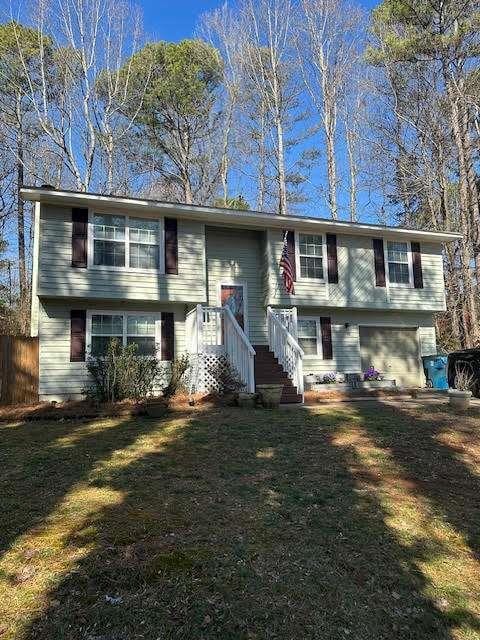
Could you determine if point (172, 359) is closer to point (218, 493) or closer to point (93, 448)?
point (93, 448)

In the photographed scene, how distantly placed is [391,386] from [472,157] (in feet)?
44.4

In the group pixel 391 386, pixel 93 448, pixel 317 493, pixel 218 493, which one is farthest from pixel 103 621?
pixel 391 386

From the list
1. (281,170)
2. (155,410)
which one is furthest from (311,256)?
(281,170)

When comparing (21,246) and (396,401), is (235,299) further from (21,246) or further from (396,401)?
(21,246)

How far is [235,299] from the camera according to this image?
1404 centimetres

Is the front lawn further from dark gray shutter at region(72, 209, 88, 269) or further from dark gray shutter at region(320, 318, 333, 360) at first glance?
dark gray shutter at region(320, 318, 333, 360)

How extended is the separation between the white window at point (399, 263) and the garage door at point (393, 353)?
173cm

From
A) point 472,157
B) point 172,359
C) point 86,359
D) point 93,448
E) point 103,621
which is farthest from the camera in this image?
point 472,157

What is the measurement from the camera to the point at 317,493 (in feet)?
15.6

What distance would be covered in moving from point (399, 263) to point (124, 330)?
9065 millimetres

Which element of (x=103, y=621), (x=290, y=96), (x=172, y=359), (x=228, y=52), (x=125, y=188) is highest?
(x=228, y=52)

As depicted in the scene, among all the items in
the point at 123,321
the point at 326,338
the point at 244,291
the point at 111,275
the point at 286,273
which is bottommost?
the point at 326,338

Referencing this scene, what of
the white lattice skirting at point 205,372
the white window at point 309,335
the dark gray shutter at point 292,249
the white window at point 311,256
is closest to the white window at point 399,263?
the white window at point 311,256

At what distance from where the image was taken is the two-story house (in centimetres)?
1157
